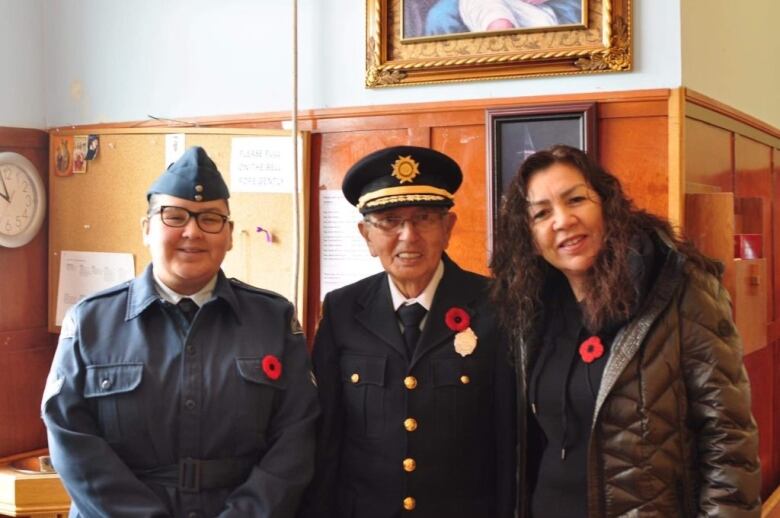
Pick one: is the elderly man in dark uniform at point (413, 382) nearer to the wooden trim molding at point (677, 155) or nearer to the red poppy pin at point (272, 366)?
the red poppy pin at point (272, 366)

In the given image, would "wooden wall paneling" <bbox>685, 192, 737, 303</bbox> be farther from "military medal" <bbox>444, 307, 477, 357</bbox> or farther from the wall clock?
the wall clock

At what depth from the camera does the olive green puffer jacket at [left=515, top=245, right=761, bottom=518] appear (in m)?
1.69

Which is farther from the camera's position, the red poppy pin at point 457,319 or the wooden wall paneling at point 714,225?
the wooden wall paneling at point 714,225

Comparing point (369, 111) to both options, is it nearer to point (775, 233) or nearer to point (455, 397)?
point (455, 397)

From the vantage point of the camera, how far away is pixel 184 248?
1.95 metres

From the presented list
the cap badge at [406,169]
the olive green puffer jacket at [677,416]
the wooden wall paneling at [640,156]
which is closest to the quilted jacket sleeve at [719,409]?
the olive green puffer jacket at [677,416]

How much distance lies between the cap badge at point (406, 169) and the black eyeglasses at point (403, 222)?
9 cm

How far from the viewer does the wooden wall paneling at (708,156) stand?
2.68 meters

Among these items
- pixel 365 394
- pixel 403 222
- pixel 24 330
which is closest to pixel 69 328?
pixel 365 394

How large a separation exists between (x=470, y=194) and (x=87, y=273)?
56.3 inches

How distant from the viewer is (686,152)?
8.66 ft

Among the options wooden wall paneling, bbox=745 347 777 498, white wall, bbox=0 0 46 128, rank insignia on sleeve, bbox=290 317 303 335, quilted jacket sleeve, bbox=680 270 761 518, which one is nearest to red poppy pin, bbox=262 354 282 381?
rank insignia on sleeve, bbox=290 317 303 335

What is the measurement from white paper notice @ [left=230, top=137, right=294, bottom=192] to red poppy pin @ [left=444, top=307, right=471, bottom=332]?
3.65 feet

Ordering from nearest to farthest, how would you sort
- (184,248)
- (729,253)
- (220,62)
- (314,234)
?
1. (184,248)
2. (729,253)
3. (314,234)
4. (220,62)
